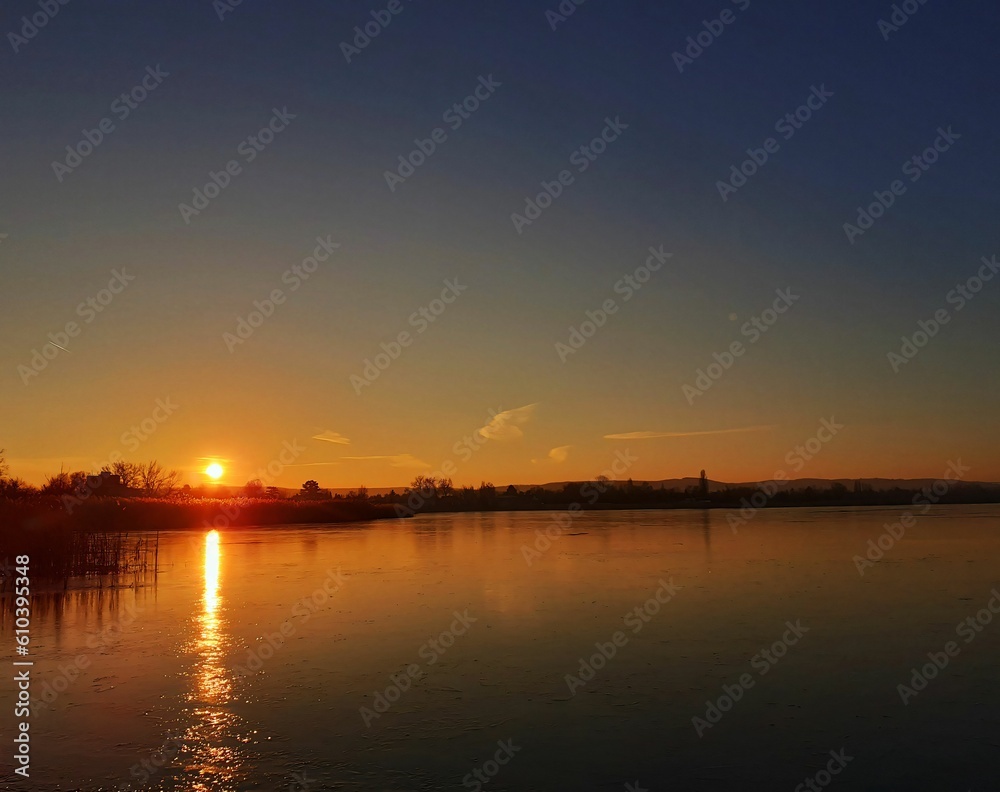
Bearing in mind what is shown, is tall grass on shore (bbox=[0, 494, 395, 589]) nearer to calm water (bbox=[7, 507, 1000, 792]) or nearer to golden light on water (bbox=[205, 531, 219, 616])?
golden light on water (bbox=[205, 531, 219, 616])

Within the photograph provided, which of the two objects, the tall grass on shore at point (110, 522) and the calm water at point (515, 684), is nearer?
the calm water at point (515, 684)

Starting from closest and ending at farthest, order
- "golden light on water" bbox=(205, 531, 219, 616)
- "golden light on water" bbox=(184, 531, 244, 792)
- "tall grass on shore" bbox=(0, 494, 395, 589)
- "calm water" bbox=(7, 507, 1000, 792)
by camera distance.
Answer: "golden light on water" bbox=(184, 531, 244, 792) → "calm water" bbox=(7, 507, 1000, 792) → "golden light on water" bbox=(205, 531, 219, 616) → "tall grass on shore" bbox=(0, 494, 395, 589)

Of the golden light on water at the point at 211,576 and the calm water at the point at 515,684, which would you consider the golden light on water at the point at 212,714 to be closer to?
the calm water at the point at 515,684

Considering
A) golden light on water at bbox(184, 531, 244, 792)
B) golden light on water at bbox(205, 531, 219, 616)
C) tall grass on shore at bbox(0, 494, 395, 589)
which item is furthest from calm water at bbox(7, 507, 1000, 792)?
tall grass on shore at bbox(0, 494, 395, 589)

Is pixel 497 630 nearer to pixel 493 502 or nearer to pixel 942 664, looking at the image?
pixel 942 664

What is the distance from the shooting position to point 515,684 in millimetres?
11305

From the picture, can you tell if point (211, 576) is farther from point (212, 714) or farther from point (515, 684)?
point (515, 684)

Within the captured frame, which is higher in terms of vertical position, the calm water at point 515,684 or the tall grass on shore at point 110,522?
the tall grass on shore at point 110,522

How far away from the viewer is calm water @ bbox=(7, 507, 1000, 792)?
26.1 ft

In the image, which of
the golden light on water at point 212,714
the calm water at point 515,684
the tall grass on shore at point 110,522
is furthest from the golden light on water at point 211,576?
the tall grass on shore at point 110,522

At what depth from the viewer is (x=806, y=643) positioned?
13898 millimetres

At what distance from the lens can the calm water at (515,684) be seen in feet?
26.1

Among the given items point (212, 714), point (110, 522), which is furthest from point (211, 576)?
point (110, 522)

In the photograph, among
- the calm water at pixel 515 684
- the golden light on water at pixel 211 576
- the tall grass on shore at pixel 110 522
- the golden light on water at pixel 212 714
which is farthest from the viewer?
the tall grass on shore at pixel 110 522
